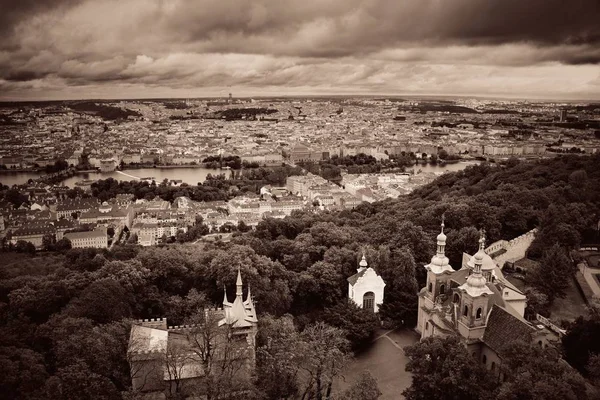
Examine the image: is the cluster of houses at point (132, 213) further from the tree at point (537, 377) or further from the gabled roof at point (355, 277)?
the tree at point (537, 377)

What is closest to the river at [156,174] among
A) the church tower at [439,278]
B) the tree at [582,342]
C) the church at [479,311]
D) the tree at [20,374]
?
the church tower at [439,278]

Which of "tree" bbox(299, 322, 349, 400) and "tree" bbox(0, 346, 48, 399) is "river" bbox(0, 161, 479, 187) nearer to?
"tree" bbox(0, 346, 48, 399)

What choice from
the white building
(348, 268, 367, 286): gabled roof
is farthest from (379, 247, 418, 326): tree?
the white building

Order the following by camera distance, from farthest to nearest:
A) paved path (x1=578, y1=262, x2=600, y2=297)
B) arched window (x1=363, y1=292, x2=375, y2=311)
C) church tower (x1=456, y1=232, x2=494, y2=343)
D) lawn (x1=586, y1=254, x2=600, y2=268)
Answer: lawn (x1=586, y1=254, x2=600, y2=268) → paved path (x1=578, y1=262, x2=600, y2=297) → arched window (x1=363, y1=292, x2=375, y2=311) → church tower (x1=456, y1=232, x2=494, y2=343)

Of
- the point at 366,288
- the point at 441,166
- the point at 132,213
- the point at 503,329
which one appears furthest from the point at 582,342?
the point at 441,166

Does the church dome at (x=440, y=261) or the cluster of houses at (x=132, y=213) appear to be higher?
the church dome at (x=440, y=261)

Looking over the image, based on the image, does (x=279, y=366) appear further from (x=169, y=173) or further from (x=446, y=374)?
(x=169, y=173)
